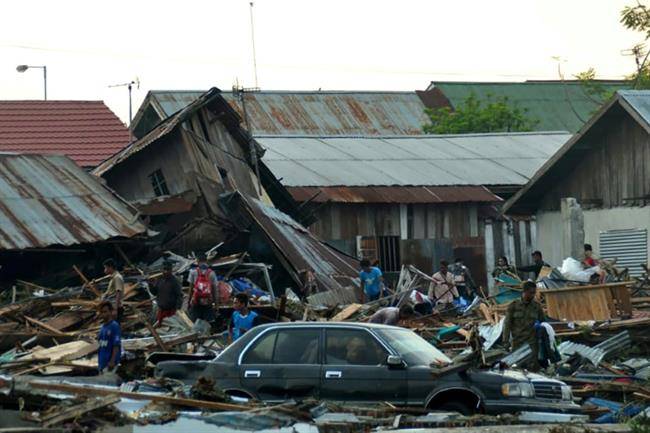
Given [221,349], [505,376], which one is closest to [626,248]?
[221,349]

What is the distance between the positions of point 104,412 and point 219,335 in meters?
10.2

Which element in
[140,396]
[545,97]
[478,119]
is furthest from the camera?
[545,97]

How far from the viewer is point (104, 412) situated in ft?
44.0

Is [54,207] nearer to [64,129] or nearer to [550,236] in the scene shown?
[550,236]

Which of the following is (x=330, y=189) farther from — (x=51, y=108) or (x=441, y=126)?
(x=441, y=126)

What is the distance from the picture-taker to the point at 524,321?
67.4 feet

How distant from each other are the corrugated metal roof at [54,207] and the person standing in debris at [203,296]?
420 centimetres

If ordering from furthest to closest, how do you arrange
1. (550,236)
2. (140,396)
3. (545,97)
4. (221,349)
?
(545,97), (550,236), (221,349), (140,396)

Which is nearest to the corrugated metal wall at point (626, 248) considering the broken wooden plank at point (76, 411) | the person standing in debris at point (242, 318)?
the person standing in debris at point (242, 318)

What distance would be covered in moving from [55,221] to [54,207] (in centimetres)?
77

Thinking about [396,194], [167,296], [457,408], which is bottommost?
[457,408]

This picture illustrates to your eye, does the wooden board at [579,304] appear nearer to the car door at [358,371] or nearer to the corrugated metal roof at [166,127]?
the car door at [358,371]

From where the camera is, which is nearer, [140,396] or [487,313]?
[140,396]

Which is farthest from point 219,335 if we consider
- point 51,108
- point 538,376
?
point 51,108
